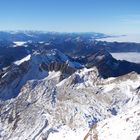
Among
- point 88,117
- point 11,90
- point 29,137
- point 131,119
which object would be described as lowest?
point 11,90

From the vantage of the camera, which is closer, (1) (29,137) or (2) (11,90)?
(1) (29,137)

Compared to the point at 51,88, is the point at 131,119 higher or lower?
higher

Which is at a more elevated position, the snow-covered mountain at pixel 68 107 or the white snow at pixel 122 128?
the white snow at pixel 122 128

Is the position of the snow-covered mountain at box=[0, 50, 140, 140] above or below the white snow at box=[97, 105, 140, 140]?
below

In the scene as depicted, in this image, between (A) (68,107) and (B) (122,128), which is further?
(A) (68,107)

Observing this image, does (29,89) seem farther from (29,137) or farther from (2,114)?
(29,137)

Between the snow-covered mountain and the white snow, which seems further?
the snow-covered mountain

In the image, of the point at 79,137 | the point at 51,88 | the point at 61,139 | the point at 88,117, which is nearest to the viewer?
the point at 79,137

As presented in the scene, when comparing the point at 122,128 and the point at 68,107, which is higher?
the point at 122,128

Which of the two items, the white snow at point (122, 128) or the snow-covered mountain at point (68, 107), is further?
the snow-covered mountain at point (68, 107)

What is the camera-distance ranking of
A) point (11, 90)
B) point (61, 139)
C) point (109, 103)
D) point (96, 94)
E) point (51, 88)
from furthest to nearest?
point (11, 90)
point (51, 88)
point (96, 94)
point (109, 103)
point (61, 139)

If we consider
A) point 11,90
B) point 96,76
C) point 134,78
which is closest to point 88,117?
point 134,78
